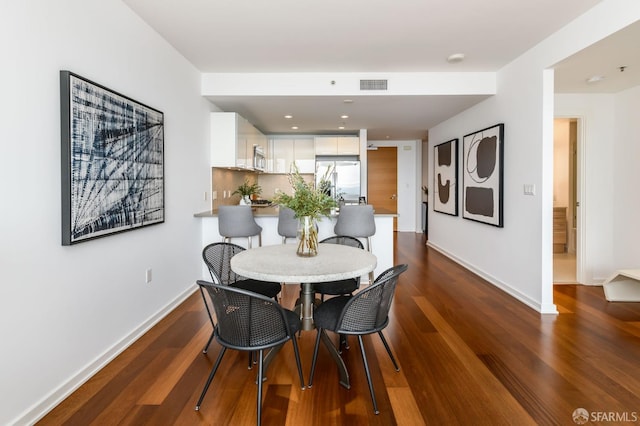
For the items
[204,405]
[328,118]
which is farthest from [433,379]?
[328,118]

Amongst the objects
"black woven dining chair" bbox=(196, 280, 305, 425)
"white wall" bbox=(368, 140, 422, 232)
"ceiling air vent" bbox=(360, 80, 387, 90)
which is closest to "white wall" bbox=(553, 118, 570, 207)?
"white wall" bbox=(368, 140, 422, 232)

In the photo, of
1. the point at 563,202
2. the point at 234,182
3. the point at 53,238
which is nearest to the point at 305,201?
the point at 53,238

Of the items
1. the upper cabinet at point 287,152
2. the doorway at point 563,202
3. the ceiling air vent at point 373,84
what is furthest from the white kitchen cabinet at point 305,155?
the doorway at point 563,202

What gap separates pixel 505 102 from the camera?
3.92 metres

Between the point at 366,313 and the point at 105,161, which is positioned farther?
the point at 105,161

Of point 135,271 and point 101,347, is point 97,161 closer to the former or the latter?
point 135,271

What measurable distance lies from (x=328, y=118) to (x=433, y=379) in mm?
4271

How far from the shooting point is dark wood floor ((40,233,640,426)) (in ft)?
5.92

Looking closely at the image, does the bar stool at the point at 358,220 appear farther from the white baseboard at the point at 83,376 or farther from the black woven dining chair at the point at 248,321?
the black woven dining chair at the point at 248,321

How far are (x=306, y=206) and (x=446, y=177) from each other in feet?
13.7

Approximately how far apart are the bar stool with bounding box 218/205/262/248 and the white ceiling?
1455 mm

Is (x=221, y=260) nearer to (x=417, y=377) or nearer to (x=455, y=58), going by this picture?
(x=417, y=377)

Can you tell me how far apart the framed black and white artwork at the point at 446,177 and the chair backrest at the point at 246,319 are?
4.40 m

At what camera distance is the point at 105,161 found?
227cm
